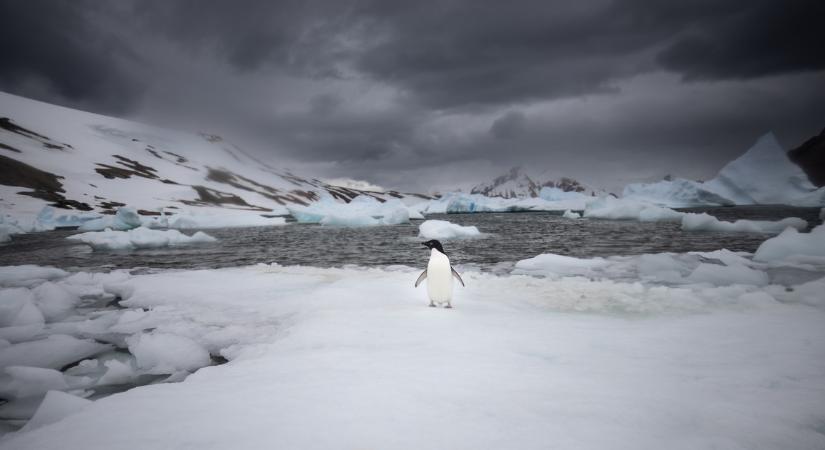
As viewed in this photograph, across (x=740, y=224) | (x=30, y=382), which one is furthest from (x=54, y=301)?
(x=740, y=224)

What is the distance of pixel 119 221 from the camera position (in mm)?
37344

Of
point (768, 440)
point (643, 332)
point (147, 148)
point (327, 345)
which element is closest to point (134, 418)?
point (327, 345)

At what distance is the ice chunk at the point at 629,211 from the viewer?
3372 cm

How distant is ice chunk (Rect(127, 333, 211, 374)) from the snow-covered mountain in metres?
49.3

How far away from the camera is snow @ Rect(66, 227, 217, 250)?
19.6 m

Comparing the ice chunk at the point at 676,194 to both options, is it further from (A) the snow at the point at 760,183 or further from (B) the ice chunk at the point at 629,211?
(B) the ice chunk at the point at 629,211

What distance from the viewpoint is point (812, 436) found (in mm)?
2156

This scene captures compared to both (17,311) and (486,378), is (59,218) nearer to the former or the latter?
(17,311)

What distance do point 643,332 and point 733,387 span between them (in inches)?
61.3

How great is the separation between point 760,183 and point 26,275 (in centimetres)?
7156

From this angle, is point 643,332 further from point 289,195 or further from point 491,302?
point 289,195

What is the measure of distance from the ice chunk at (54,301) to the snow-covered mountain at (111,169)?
46.3m

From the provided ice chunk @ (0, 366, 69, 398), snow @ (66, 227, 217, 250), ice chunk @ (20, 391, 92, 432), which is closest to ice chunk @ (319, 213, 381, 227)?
snow @ (66, 227, 217, 250)

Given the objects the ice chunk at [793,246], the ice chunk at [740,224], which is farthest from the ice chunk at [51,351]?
the ice chunk at [740,224]
